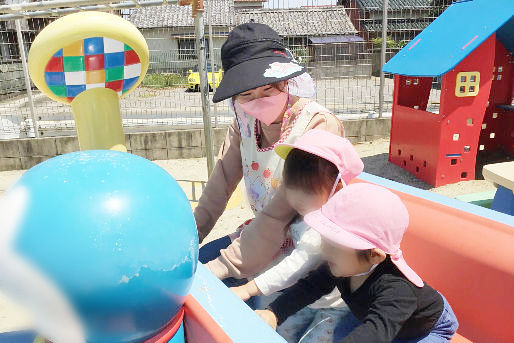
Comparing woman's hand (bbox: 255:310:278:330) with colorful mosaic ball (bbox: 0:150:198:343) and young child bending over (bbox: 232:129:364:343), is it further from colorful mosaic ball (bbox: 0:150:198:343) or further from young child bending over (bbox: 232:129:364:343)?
colorful mosaic ball (bbox: 0:150:198:343)

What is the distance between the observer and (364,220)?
1.12 m

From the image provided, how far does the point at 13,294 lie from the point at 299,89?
109cm

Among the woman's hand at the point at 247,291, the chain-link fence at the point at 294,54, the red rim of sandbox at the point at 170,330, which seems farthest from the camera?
the chain-link fence at the point at 294,54

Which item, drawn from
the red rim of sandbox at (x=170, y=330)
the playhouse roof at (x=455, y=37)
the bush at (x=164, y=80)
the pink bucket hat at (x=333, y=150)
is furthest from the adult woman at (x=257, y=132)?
the bush at (x=164, y=80)

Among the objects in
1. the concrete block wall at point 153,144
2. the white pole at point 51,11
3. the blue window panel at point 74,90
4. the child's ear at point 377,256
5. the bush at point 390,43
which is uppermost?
the white pole at point 51,11

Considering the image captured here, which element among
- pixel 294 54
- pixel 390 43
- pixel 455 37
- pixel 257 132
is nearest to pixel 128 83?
pixel 257 132

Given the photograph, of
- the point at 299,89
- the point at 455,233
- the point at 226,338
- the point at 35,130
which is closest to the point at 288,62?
the point at 299,89

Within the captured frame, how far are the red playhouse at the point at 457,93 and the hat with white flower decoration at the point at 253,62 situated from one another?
2.81 m

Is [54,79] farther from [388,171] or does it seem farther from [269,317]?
[388,171]

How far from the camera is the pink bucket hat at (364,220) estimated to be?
44.0 inches

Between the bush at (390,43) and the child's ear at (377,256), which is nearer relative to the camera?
the child's ear at (377,256)

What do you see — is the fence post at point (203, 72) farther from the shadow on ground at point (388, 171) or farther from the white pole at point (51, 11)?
the shadow on ground at point (388, 171)

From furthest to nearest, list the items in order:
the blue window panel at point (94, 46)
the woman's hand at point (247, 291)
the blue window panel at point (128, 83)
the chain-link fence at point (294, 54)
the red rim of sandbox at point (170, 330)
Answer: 1. the chain-link fence at point (294, 54)
2. the blue window panel at point (128, 83)
3. the blue window panel at point (94, 46)
4. the woman's hand at point (247, 291)
5. the red rim of sandbox at point (170, 330)

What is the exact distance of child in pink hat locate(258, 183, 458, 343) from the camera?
44.1 inches
